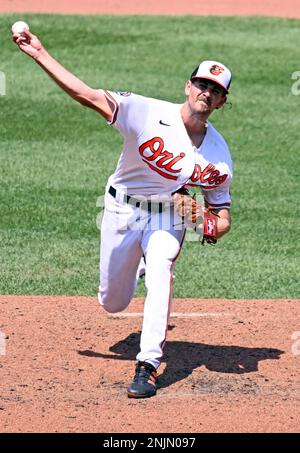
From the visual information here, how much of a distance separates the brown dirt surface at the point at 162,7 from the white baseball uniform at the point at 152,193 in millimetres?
11424

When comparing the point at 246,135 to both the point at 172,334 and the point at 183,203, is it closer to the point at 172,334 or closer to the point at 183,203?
the point at 172,334

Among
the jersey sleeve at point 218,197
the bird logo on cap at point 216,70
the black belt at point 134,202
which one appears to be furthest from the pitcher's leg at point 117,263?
the bird logo on cap at point 216,70

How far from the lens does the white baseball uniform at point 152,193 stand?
6.44m

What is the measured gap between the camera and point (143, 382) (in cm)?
630

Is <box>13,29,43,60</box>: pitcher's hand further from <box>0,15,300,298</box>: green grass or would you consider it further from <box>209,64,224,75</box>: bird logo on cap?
<box>0,15,300,298</box>: green grass

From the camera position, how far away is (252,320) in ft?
25.7

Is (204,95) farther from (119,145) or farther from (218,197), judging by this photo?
(119,145)

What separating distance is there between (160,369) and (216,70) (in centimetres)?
185

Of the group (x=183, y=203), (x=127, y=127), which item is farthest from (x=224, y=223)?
(x=127, y=127)

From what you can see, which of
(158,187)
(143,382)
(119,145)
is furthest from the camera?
(119,145)

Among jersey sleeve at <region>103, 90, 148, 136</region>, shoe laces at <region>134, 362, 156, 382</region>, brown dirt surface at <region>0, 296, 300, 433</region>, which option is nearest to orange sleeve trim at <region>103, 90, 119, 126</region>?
jersey sleeve at <region>103, 90, 148, 136</region>

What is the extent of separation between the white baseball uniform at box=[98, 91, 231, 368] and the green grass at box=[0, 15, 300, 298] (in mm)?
1923

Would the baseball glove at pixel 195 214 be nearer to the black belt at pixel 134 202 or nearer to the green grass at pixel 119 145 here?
the black belt at pixel 134 202

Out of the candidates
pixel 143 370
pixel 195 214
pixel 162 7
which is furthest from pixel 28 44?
pixel 162 7
